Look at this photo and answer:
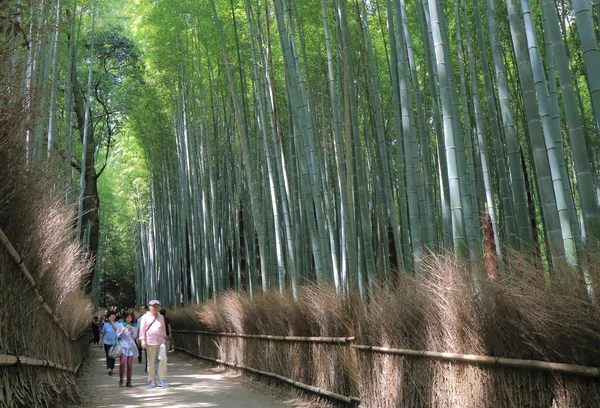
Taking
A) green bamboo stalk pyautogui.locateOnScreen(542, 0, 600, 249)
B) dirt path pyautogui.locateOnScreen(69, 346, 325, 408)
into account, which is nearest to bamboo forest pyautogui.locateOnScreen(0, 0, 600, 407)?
green bamboo stalk pyautogui.locateOnScreen(542, 0, 600, 249)

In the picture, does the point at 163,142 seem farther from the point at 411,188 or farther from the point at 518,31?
the point at 518,31

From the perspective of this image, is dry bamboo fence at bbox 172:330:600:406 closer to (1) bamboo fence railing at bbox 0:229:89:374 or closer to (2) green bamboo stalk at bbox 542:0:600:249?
(2) green bamboo stalk at bbox 542:0:600:249

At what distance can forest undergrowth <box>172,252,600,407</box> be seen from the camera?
2326 mm

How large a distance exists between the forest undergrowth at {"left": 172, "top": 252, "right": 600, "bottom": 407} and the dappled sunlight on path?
543mm

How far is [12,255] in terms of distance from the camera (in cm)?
321

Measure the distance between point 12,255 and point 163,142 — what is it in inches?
463

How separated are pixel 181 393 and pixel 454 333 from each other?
3795 mm

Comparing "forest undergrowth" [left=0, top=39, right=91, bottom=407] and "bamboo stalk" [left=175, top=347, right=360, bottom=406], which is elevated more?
"forest undergrowth" [left=0, top=39, right=91, bottom=407]

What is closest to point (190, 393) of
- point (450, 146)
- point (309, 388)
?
point (309, 388)

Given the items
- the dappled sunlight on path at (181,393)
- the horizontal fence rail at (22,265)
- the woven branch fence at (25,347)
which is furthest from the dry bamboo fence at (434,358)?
the horizontal fence rail at (22,265)

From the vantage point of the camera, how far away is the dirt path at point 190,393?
5.60 meters

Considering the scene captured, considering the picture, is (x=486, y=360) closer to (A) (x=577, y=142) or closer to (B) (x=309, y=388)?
(A) (x=577, y=142)

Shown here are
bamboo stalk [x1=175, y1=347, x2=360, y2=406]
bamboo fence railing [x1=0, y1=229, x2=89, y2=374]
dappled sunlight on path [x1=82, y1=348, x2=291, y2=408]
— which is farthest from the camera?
dappled sunlight on path [x1=82, y1=348, x2=291, y2=408]

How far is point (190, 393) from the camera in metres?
6.29
